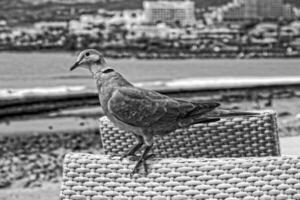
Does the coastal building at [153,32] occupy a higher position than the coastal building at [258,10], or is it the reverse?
the coastal building at [258,10]

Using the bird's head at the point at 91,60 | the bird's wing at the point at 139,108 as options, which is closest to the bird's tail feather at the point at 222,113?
the bird's wing at the point at 139,108

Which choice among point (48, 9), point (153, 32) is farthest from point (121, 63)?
point (153, 32)

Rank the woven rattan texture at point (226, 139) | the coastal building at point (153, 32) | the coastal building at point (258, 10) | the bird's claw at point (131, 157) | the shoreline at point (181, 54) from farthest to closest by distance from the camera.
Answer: the coastal building at point (258, 10)
the coastal building at point (153, 32)
the shoreline at point (181, 54)
the woven rattan texture at point (226, 139)
the bird's claw at point (131, 157)

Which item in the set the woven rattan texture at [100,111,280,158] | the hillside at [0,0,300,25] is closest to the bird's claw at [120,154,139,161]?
the woven rattan texture at [100,111,280,158]

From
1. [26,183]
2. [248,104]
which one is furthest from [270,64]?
[26,183]

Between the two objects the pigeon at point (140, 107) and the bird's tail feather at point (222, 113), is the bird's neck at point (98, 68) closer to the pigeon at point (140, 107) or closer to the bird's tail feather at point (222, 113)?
the pigeon at point (140, 107)

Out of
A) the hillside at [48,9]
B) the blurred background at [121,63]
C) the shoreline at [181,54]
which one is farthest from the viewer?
the hillside at [48,9]

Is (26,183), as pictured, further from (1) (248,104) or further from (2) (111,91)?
(1) (248,104)
